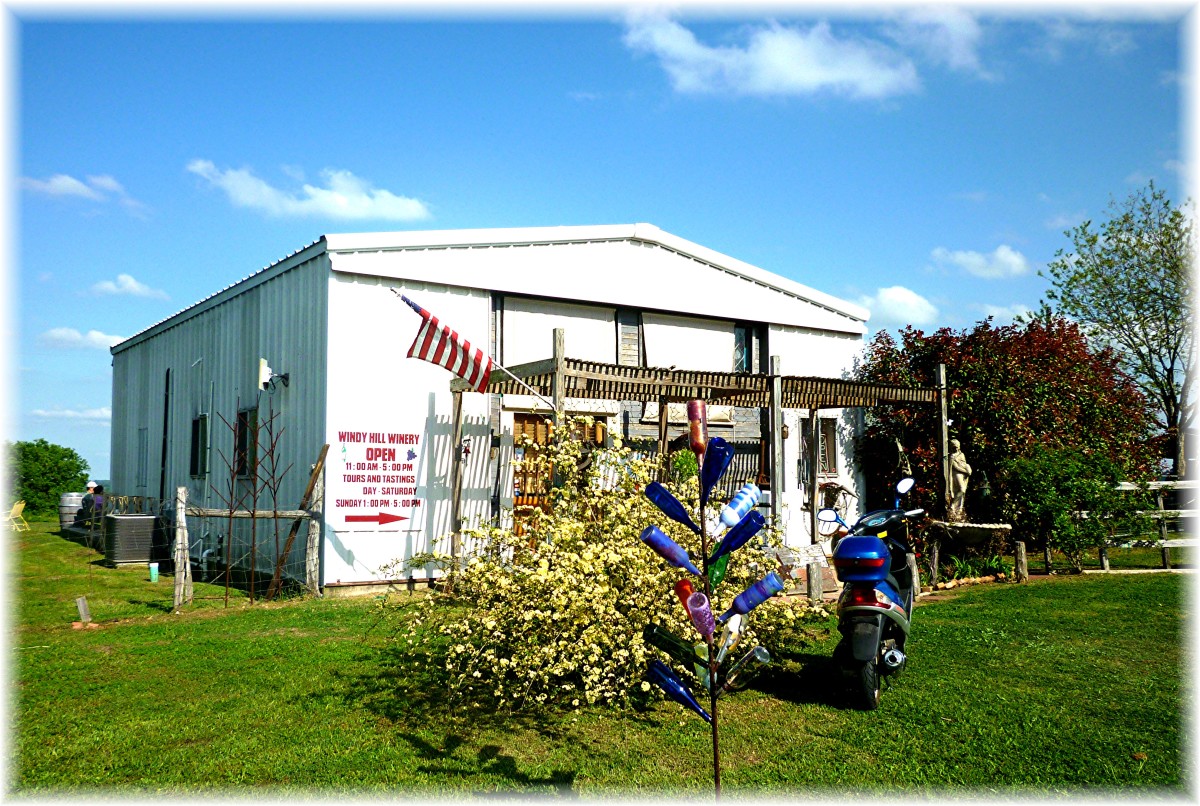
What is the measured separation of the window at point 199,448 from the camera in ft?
51.9

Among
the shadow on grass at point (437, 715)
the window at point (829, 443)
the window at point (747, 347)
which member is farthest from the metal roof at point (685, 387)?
the shadow on grass at point (437, 715)

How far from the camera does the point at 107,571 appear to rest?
1491 cm

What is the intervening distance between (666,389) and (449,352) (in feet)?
9.95

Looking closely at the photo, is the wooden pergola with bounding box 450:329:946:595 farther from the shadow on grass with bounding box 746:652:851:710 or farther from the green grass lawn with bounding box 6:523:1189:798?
the green grass lawn with bounding box 6:523:1189:798

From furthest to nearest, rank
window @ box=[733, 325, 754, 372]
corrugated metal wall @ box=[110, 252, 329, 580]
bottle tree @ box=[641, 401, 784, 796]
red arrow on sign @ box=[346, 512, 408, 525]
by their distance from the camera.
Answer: window @ box=[733, 325, 754, 372] < corrugated metal wall @ box=[110, 252, 329, 580] < red arrow on sign @ box=[346, 512, 408, 525] < bottle tree @ box=[641, 401, 784, 796]

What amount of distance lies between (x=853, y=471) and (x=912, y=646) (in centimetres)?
888

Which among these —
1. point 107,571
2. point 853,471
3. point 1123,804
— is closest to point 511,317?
point 853,471

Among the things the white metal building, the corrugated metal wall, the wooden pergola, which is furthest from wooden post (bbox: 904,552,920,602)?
the corrugated metal wall

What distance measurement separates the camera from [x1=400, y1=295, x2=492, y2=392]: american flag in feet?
35.3

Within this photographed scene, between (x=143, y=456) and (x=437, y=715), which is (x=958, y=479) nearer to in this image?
(x=437, y=715)

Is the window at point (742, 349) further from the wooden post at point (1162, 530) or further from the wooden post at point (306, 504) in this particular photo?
the wooden post at point (306, 504)

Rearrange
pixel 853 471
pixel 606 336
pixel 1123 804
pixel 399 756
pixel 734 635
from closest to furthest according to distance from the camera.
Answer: pixel 734 635
pixel 1123 804
pixel 399 756
pixel 606 336
pixel 853 471

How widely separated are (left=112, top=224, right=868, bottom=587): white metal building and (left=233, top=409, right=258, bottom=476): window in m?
0.05

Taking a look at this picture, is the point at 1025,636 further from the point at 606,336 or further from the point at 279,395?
the point at 279,395
